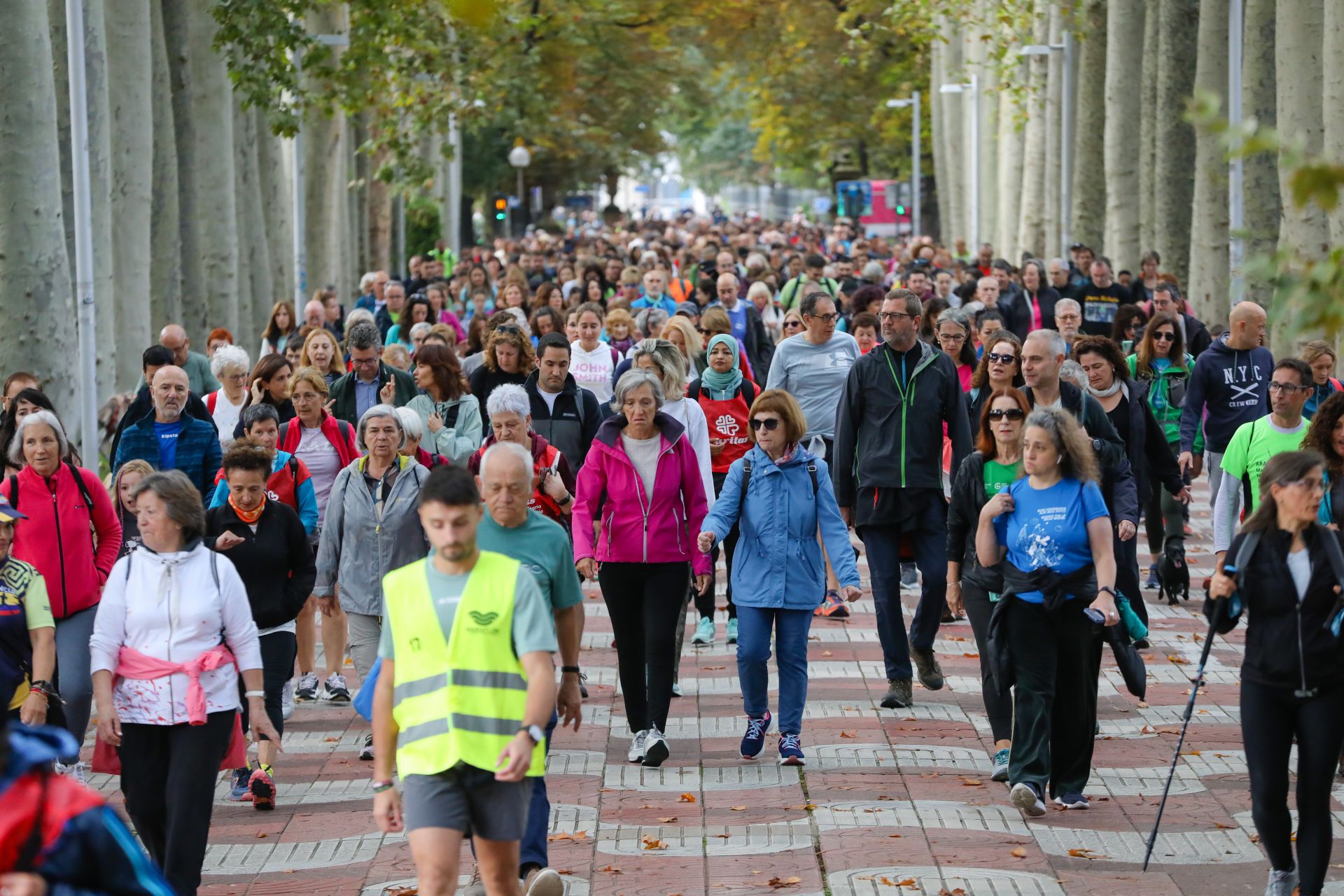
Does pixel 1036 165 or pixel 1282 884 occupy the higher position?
pixel 1036 165

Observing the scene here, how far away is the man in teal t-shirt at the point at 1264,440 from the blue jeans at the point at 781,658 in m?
2.04

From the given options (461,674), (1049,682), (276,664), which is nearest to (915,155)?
(276,664)

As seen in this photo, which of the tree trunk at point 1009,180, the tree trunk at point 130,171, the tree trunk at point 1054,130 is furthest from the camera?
the tree trunk at point 1009,180

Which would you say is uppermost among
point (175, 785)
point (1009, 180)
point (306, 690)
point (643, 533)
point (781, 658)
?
point (1009, 180)

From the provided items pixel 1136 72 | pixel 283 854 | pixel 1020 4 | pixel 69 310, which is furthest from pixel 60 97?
pixel 1020 4

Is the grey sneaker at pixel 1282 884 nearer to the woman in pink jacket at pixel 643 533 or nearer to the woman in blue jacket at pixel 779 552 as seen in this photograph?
the woman in blue jacket at pixel 779 552

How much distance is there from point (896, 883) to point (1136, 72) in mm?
21438

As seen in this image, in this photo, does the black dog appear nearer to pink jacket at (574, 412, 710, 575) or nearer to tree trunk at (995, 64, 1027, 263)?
pink jacket at (574, 412, 710, 575)

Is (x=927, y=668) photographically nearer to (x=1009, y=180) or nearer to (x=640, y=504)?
(x=640, y=504)

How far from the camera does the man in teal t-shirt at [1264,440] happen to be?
9.69m

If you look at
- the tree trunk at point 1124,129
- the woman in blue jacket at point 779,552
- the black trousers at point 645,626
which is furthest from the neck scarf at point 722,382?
the tree trunk at point 1124,129

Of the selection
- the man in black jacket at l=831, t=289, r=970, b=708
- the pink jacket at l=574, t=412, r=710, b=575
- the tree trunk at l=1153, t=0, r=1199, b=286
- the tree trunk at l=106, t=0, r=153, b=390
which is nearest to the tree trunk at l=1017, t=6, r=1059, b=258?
the tree trunk at l=1153, t=0, r=1199, b=286

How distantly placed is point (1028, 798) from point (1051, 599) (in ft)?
2.69

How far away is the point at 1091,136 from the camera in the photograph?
31.4 m
